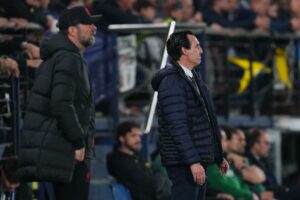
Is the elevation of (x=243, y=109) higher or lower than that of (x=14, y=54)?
lower

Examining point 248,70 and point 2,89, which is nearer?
point 2,89

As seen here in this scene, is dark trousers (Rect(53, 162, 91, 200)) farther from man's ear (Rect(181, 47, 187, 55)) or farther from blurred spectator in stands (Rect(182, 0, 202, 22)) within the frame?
blurred spectator in stands (Rect(182, 0, 202, 22))

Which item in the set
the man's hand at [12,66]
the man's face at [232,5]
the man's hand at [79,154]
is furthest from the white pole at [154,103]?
the man's face at [232,5]

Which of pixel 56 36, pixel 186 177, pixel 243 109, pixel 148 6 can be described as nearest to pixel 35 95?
pixel 56 36

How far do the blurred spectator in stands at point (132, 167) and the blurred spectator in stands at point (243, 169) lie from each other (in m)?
1.54

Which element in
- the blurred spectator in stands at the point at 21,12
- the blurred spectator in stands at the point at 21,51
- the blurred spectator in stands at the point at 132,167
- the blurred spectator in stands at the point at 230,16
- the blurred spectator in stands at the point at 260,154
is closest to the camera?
the blurred spectator in stands at the point at 21,51

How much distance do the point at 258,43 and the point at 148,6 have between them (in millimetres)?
2002

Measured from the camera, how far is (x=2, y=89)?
35.1 feet

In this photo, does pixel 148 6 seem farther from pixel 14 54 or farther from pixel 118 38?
pixel 14 54

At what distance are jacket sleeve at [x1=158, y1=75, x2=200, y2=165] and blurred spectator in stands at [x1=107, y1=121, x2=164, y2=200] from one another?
9.18ft

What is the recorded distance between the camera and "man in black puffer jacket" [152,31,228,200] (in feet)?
28.1

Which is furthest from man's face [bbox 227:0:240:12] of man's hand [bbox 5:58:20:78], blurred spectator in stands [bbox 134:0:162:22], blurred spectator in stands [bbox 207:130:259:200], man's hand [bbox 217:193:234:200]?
man's hand [bbox 5:58:20:78]

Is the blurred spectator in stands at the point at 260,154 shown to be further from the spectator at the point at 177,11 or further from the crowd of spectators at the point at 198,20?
the spectator at the point at 177,11

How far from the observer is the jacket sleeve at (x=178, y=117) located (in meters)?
8.54
